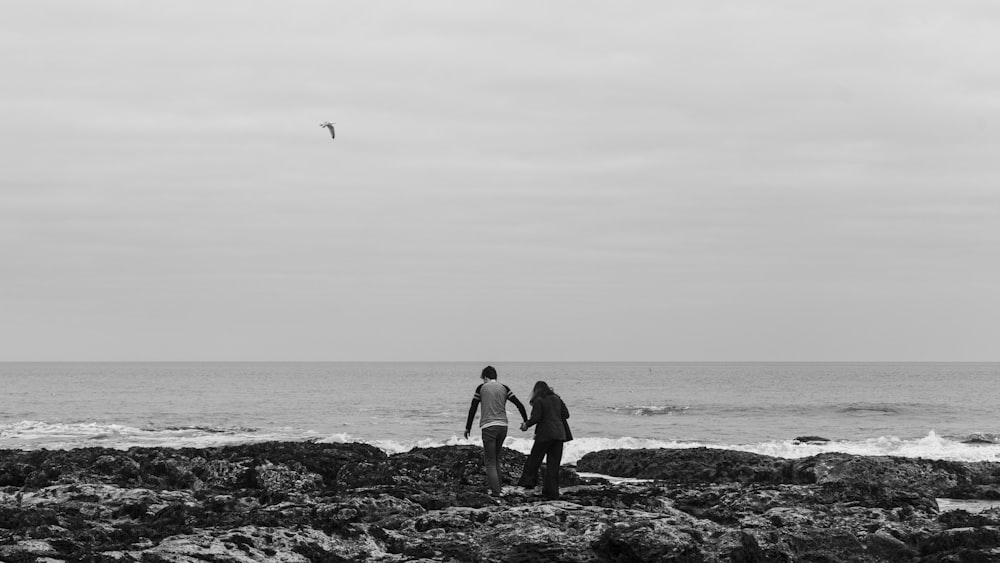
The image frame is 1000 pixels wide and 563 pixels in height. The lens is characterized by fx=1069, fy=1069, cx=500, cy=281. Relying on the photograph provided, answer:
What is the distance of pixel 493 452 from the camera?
16938 mm

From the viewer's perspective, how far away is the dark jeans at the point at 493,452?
1686 cm

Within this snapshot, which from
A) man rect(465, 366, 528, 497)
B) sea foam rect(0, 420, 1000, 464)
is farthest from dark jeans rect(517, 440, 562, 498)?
sea foam rect(0, 420, 1000, 464)

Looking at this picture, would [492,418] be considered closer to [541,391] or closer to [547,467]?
[541,391]

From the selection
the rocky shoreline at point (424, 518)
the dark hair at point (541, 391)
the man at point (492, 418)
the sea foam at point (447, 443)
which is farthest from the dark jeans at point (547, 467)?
the sea foam at point (447, 443)

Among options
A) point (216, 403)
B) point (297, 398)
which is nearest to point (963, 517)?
point (216, 403)

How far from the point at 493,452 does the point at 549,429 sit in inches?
44.1

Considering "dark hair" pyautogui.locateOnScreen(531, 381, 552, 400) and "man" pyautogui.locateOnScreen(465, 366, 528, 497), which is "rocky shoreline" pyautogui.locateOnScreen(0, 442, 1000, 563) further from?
"dark hair" pyautogui.locateOnScreen(531, 381, 552, 400)

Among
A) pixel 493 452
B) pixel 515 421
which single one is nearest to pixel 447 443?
pixel 515 421

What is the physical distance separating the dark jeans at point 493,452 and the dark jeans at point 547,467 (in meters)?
0.52

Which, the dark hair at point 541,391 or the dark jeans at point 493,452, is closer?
the dark hair at point 541,391

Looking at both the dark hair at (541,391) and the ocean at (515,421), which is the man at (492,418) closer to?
the dark hair at (541,391)

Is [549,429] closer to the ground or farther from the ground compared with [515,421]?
farther from the ground

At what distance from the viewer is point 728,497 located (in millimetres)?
15805

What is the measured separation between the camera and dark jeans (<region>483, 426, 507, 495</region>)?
1686cm
